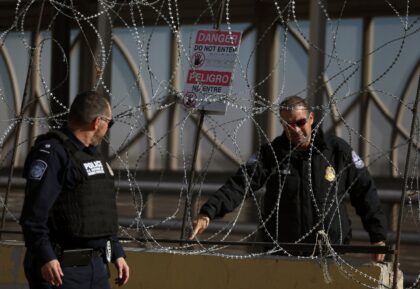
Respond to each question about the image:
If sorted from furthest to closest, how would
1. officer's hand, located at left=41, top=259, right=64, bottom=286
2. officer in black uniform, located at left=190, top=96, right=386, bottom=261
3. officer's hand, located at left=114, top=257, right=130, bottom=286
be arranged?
officer in black uniform, located at left=190, top=96, right=386, bottom=261 → officer's hand, located at left=114, top=257, right=130, bottom=286 → officer's hand, located at left=41, top=259, right=64, bottom=286

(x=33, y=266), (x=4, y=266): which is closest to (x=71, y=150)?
(x=33, y=266)

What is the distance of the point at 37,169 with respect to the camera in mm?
4719

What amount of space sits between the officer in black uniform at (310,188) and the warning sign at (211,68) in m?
0.85

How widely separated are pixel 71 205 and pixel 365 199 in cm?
194

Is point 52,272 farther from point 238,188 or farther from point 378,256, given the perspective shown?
point 378,256

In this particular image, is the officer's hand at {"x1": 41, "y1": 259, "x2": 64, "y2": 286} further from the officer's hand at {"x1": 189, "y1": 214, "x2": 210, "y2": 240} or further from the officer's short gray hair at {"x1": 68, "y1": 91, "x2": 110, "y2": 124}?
the officer's hand at {"x1": 189, "y1": 214, "x2": 210, "y2": 240}

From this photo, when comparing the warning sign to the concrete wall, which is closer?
the concrete wall

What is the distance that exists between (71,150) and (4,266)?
8.94 feet

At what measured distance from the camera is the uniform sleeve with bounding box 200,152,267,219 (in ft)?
20.5

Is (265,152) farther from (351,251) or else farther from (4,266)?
(4,266)

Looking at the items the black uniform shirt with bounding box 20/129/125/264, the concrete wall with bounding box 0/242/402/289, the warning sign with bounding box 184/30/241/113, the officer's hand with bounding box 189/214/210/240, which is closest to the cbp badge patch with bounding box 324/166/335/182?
the concrete wall with bounding box 0/242/402/289

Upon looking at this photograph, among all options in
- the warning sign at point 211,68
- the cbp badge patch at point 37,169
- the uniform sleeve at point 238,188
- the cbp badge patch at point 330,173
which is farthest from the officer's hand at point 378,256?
the cbp badge patch at point 37,169

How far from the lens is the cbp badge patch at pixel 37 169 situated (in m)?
4.70

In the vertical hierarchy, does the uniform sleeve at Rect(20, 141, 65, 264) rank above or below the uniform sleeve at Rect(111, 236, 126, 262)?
above
